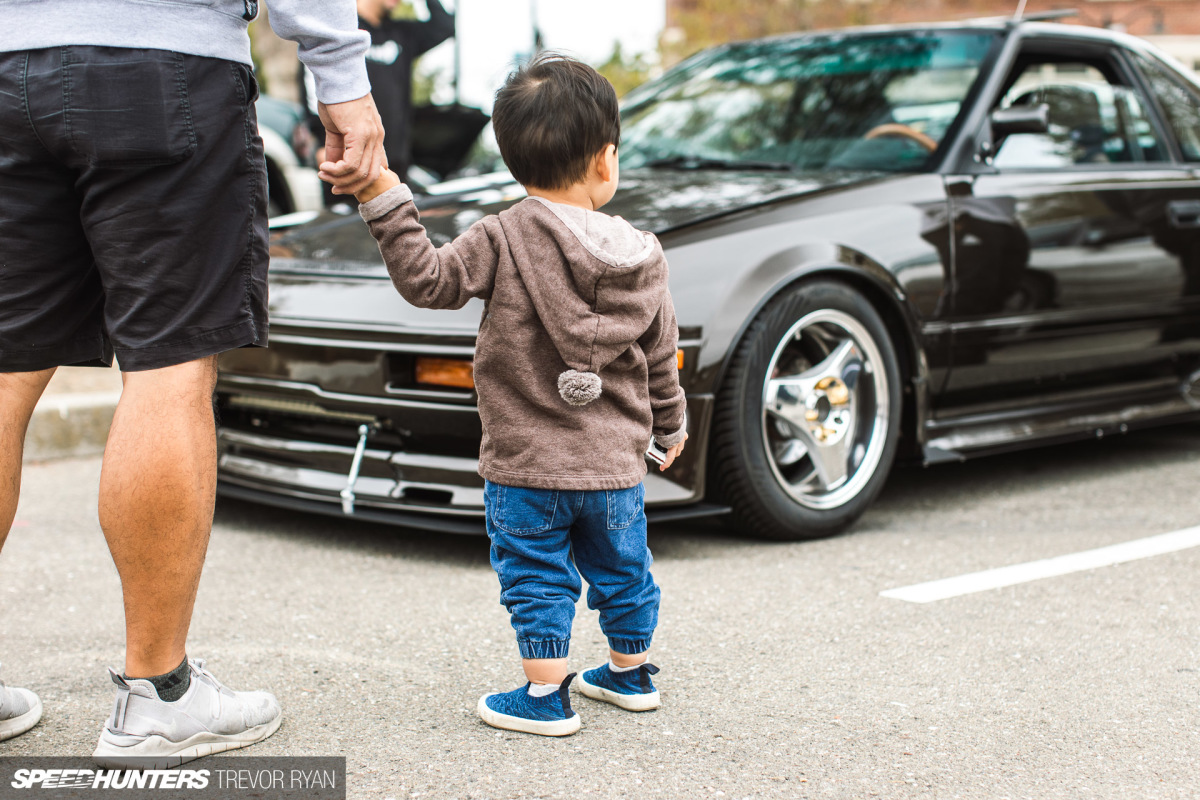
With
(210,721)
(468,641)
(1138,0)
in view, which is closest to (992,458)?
(468,641)

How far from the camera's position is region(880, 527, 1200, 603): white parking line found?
3.10m

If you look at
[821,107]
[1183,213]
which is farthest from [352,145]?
[1183,213]

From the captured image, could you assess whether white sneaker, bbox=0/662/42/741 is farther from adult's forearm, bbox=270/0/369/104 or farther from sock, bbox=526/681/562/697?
adult's forearm, bbox=270/0/369/104

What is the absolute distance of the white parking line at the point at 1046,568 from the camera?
310 centimetres

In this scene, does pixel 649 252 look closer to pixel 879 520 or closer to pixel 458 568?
pixel 458 568

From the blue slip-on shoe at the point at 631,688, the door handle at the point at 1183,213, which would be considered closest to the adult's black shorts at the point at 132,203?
the blue slip-on shoe at the point at 631,688

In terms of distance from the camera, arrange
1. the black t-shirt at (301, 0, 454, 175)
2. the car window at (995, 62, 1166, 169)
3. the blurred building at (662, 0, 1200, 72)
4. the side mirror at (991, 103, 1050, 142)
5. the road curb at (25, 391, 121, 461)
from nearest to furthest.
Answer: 1. the side mirror at (991, 103, 1050, 142)
2. the car window at (995, 62, 1166, 169)
3. the road curb at (25, 391, 121, 461)
4. the black t-shirt at (301, 0, 454, 175)
5. the blurred building at (662, 0, 1200, 72)

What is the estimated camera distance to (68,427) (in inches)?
184

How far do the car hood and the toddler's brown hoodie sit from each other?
0.94 meters

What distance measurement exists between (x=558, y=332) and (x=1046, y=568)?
1786 millimetres

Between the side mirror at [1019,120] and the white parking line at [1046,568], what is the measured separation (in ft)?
4.34

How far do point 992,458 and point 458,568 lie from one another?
2.47 meters

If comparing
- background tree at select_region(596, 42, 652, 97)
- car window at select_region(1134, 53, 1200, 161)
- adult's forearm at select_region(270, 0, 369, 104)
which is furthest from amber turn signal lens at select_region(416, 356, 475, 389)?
background tree at select_region(596, 42, 652, 97)

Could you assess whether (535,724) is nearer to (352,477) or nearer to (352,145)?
(352,145)
